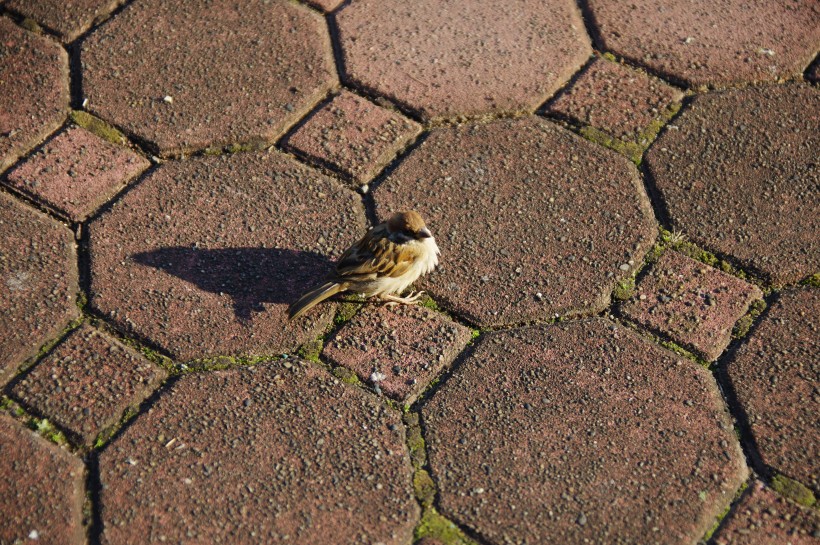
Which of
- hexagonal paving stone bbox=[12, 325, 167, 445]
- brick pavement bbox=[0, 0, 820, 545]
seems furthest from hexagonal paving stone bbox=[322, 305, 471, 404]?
hexagonal paving stone bbox=[12, 325, 167, 445]

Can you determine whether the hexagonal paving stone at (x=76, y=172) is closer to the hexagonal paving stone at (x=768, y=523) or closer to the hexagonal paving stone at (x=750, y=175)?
the hexagonal paving stone at (x=750, y=175)

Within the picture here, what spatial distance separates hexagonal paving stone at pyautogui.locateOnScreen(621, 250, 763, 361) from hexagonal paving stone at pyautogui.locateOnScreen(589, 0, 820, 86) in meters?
1.17

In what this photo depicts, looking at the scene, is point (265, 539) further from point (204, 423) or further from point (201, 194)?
point (201, 194)

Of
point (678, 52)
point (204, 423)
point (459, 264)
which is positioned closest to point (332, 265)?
point (459, 264)

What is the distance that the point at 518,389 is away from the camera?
3.23 metres

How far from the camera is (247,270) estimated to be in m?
3.56

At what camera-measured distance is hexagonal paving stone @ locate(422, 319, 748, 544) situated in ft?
9.45

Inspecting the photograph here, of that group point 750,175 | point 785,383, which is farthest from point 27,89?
point 785,383

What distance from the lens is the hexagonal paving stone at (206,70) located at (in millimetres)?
4031

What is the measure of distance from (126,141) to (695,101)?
8.48ft

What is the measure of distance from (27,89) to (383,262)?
6.54 ft

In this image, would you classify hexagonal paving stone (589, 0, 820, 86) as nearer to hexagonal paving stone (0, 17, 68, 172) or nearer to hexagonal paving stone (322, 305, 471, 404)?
hexagonal paving stone (322, 305, 471, 404)

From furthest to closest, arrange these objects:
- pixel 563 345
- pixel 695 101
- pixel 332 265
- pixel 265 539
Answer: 1. pixel 695 101
2. pixel 332 265
3. pixel 563 345
4. pixel 265 539

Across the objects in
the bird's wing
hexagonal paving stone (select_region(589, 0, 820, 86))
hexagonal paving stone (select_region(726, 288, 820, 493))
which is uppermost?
hexagonal paving stone (select_region(589, 0, 820, 86))
